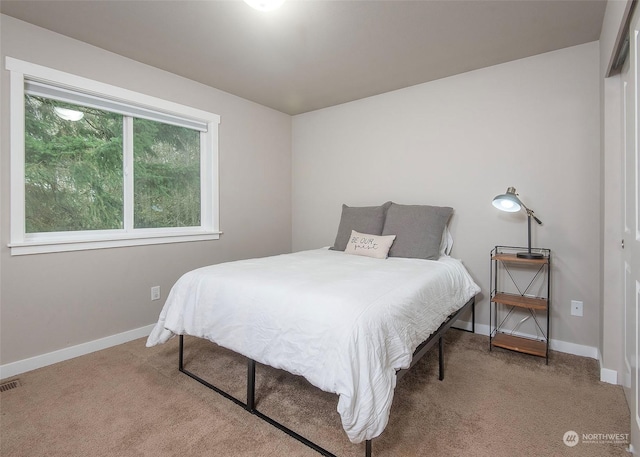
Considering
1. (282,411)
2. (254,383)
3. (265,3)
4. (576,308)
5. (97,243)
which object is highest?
(265,3)

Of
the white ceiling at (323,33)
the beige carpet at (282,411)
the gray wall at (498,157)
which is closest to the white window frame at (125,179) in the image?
the white ceiling at (323,33)

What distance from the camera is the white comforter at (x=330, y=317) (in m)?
1.21

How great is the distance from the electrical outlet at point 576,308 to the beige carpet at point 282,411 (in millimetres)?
333

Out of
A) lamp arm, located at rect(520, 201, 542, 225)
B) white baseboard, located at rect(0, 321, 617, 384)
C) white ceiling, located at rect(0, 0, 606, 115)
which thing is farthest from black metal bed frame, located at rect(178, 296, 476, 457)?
white ceiling, located at rect(0, 0, 606, 115)

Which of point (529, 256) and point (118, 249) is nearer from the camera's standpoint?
point (529, 256)

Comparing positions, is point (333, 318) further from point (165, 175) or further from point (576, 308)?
point (165, 175)

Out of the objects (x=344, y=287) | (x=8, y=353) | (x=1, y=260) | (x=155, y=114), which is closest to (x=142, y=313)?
(x=8, y=353)

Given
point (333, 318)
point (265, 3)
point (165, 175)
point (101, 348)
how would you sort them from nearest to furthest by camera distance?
point (333, 318) → point (265, 3) → point (101, 348) → point (165, 175)

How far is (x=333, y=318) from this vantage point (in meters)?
1.32

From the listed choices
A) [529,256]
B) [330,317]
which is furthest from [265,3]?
[529,256]

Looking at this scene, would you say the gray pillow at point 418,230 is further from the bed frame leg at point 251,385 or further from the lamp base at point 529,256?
the bed frame leg at point 251,385

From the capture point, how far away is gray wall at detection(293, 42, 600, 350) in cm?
234

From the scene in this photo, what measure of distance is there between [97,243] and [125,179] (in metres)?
0.60

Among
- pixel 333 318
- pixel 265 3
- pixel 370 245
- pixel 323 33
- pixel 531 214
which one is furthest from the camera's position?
pixel 370 245
